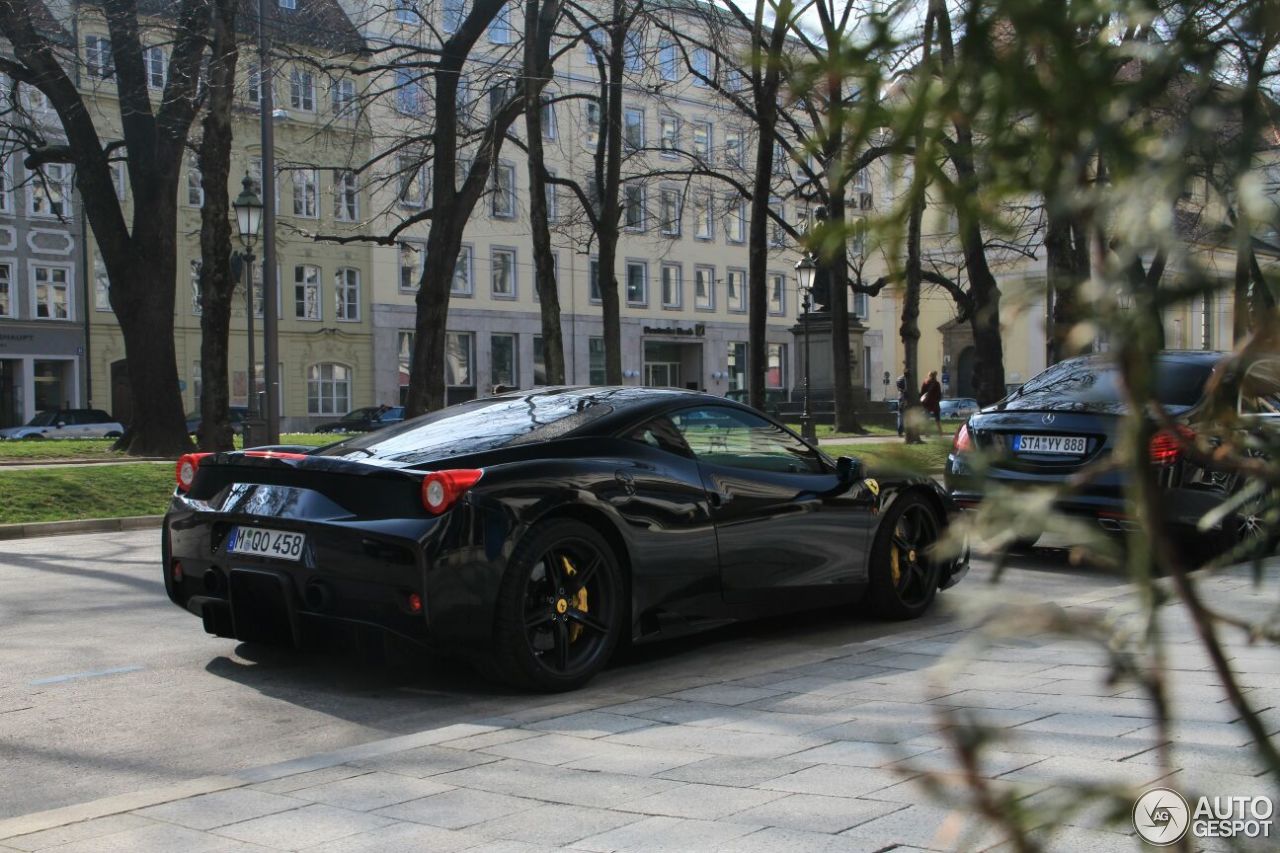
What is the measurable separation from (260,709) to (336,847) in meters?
2.45

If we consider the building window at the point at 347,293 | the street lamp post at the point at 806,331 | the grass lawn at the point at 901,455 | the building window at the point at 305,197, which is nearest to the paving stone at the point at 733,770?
the grass lawn at the point at 901,455

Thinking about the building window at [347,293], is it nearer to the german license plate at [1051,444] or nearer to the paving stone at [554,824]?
the german license plate at [1051,444]

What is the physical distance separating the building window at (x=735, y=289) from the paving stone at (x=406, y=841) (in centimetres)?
6477

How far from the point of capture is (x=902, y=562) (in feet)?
25.7

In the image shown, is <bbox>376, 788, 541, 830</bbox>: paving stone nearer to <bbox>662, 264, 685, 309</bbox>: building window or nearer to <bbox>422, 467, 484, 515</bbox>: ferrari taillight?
<bbox>422, 467, 484, 515</bbox>: ferrari taillight

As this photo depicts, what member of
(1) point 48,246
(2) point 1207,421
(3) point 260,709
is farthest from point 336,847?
(1) point 48,246

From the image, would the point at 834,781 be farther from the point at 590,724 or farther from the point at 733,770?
the point at 590,724

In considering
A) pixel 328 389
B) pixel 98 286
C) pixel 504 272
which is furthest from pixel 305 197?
pixel 504 272

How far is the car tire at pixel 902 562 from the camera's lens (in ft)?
25.2

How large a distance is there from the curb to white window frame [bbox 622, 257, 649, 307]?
4841cm

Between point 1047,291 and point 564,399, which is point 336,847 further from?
point 564,399

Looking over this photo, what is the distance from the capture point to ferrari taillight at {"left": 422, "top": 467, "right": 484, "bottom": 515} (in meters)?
Result: 5.73

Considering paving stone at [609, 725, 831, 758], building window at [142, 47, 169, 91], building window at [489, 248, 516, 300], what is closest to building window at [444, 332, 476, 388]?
building window at [489, 248, 516, 300]

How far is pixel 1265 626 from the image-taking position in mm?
1314
